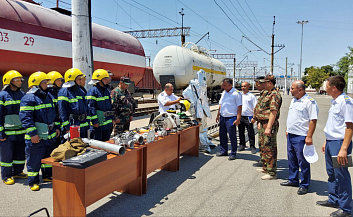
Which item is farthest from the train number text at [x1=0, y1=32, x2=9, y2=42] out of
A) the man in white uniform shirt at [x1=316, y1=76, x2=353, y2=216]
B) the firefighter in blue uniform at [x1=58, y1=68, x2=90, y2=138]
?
the man in white uniform shirt at [x1=316, y1=76, x2=353, y2=216]

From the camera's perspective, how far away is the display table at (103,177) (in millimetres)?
2973

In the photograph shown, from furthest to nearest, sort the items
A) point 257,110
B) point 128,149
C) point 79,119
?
1. point 257,110
2. point 79,119
3. point 128,149

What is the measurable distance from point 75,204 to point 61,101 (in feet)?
7.34

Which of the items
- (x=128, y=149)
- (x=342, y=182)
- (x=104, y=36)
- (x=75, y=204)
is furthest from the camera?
(x=104, y=36)

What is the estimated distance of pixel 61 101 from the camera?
4.66 metres

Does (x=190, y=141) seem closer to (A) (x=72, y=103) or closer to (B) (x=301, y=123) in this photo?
(B) (x=301, y=123)

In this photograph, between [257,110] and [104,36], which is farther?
[104,36]

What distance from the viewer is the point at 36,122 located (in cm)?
434

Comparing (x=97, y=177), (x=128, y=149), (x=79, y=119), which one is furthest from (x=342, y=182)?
(x=79, y=119)

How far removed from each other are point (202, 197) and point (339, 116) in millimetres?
2259

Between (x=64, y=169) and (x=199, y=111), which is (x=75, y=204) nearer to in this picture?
(x=64, y=169)

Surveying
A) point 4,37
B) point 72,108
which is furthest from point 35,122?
point 4,37

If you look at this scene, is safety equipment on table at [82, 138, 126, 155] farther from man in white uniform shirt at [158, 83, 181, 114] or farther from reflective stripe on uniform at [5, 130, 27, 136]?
man in white uniform shirt at [158, 83, 181, 114]

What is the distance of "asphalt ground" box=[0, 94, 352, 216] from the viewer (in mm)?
3654
